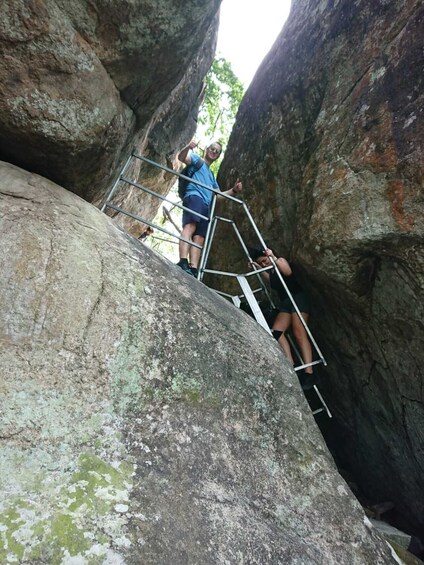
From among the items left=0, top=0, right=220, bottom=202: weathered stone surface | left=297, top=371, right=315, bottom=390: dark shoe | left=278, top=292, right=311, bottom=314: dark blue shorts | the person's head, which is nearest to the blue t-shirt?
the person's head

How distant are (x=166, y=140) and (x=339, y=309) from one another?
5.31 meters

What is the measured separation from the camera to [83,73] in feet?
13.3

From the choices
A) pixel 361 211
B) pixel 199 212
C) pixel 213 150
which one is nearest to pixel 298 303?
pixel 361 211

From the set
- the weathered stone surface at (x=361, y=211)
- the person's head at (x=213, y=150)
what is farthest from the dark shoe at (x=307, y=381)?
the person's head at (x=213, y=150)

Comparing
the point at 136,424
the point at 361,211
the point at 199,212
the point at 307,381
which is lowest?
the point at 136,424

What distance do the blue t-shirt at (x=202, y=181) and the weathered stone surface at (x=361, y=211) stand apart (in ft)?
2.41

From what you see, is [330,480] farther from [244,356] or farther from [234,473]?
[244,356]

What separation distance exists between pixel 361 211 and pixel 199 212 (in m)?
2.53

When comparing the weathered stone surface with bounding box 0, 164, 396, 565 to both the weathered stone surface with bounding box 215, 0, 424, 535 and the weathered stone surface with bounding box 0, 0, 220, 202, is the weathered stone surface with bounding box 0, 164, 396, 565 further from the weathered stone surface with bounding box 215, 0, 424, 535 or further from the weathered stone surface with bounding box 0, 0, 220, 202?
the weathered stone surface with bounding box 215, 0, 424, 535

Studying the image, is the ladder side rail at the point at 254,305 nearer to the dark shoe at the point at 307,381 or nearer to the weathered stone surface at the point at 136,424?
the dark shoe at the point at 307,381

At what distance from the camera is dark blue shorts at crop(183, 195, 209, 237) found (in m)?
6.25

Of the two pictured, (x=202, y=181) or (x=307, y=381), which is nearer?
(x=307, y=381)

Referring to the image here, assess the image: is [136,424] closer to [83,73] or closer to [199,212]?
[83,73]

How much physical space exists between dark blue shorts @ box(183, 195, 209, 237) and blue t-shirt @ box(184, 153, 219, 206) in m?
0.06
